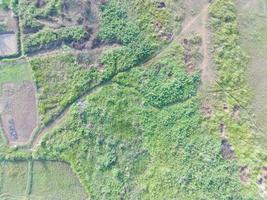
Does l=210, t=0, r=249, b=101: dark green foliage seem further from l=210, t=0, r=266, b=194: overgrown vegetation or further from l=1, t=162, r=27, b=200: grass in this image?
l=1, t=162, r=27, b=200: grass

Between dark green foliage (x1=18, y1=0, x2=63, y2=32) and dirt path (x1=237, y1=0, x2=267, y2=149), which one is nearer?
dirt path (x1=237, y1=0, x2=267, y2=149)

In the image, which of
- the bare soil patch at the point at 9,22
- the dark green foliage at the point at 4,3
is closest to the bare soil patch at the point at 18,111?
the bare soil patch at the point at 9,22

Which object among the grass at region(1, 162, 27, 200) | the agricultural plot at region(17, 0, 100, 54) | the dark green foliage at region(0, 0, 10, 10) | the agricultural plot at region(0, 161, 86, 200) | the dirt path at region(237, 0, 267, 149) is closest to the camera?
the dirt path at region(237, 0, 267, 149)

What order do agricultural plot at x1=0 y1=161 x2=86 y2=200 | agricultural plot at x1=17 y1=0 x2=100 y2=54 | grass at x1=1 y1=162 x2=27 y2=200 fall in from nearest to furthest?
agricultural plot at x1=17 y1=0 x2=100 y2=54 < agricultural plot at x1=0 y1=161 x2=86 y2=200 < grass at x1=1 y1=162 x2=27 y2=200

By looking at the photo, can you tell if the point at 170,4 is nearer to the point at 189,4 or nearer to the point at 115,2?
the point at 189,4

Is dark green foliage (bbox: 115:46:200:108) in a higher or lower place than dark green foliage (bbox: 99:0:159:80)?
lower

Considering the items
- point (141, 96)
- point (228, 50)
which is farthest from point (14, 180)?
point (228, 50)

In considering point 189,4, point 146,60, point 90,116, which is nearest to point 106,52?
point 146,60

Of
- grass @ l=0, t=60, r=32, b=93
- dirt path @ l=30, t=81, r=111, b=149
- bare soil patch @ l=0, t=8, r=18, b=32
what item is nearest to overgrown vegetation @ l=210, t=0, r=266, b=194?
dirt path @ l=30, t=81, r=111, b=149

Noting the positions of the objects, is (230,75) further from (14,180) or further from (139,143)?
(14,180)
